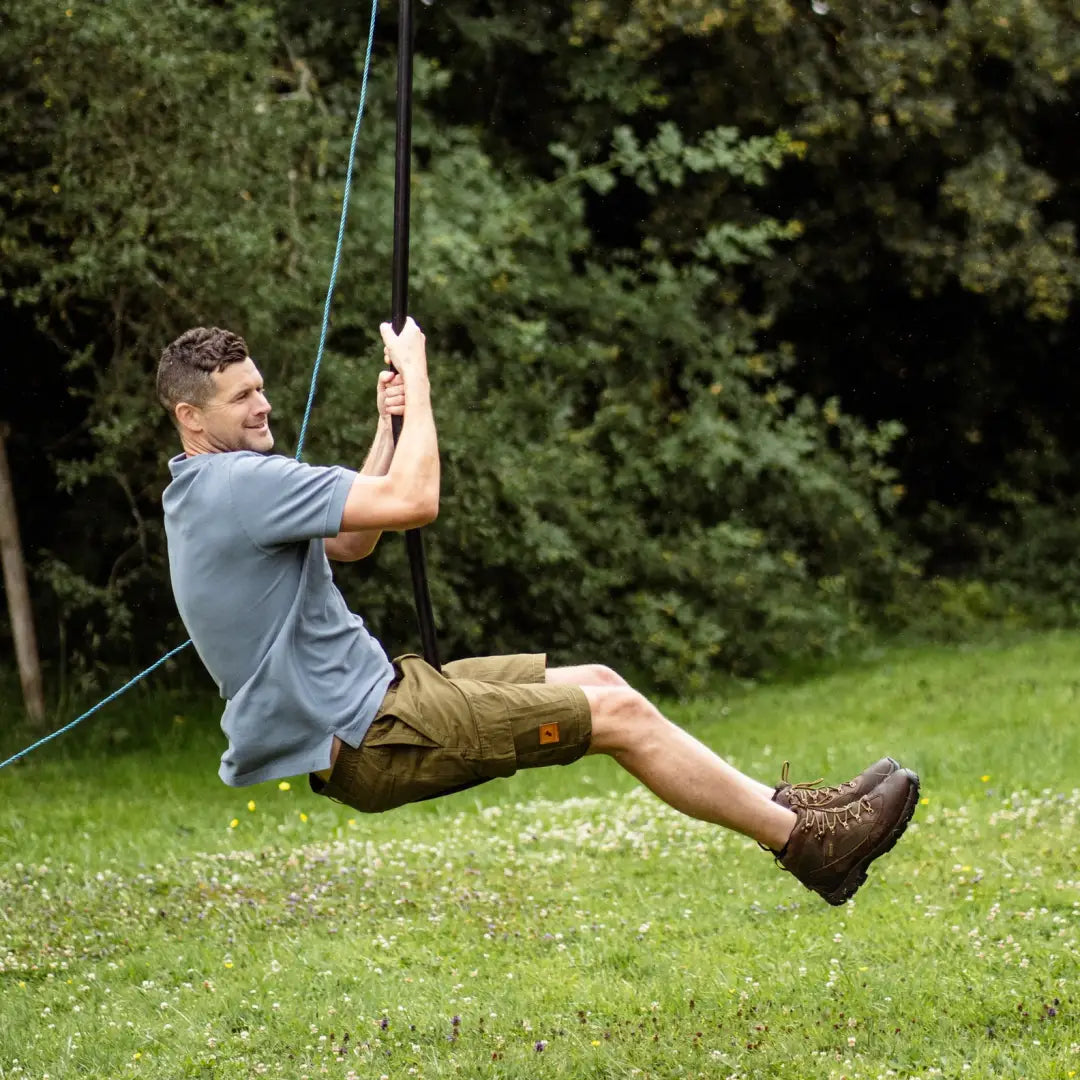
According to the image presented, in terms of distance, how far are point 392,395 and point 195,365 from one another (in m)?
0.58

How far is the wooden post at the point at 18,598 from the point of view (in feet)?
35.0

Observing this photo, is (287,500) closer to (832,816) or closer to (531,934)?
(832,816)

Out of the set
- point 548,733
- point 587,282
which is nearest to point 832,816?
point 548,733

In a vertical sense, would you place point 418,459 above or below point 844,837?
above

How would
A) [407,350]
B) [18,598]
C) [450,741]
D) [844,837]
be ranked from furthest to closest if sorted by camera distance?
[18,598]
[844,837]
[407,350]
[450,741]

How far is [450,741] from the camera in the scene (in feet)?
15.1

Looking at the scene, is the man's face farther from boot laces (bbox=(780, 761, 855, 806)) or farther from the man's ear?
boot laces (bbox=(780, 761, 855, 806))

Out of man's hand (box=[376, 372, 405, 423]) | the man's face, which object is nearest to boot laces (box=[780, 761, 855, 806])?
man's hand (box=[376, 372, 405, 423])

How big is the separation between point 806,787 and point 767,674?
26.6ft

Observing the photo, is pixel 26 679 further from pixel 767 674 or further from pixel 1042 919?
pixel 1042 919

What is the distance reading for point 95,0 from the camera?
9906 mm

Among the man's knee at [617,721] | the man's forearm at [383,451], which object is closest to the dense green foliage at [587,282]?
the man's forearm at [383,451]

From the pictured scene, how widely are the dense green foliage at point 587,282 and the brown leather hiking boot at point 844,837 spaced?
5.99m

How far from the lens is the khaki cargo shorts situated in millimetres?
4594
